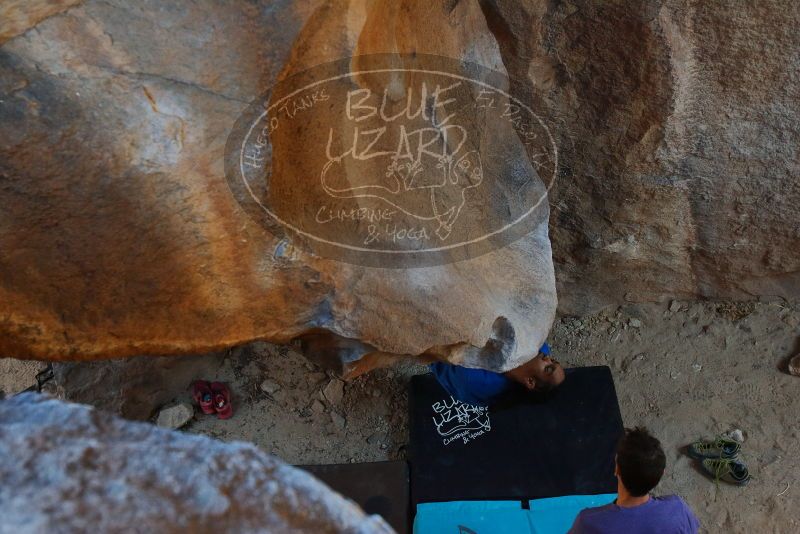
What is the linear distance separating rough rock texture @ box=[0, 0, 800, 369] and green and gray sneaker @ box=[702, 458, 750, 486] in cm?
64

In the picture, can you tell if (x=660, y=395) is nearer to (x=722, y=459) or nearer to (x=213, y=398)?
(x=722, y=459)

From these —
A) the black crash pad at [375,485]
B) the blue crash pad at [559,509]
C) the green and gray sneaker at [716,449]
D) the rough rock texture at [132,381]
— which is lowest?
the green and gray sneaker at [716,449]

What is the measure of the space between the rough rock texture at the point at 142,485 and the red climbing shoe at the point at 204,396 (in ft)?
6.34

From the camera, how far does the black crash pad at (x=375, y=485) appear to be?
241 cm

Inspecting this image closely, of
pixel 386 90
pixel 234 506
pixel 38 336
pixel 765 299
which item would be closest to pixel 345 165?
pixel 386 90

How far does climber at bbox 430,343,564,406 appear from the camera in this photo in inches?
99.7

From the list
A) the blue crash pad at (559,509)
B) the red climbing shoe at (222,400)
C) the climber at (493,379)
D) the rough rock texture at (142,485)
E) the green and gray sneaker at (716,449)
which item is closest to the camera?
the rough rock texture at (142,485)

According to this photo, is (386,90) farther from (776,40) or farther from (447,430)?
(447,430)

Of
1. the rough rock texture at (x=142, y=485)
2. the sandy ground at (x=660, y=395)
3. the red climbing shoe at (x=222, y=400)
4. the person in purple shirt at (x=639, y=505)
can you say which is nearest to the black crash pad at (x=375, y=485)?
the sandy ground at (x=660, y=395)

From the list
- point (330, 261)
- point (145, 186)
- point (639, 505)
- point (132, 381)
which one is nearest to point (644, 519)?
point (639, 505)

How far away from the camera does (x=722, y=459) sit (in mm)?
2422
